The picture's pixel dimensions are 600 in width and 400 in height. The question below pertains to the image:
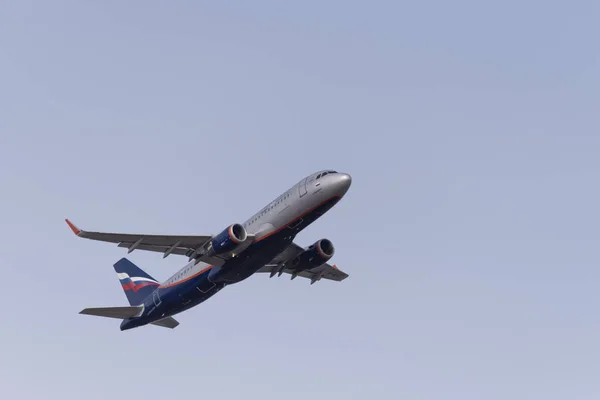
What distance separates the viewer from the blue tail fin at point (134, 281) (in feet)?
224

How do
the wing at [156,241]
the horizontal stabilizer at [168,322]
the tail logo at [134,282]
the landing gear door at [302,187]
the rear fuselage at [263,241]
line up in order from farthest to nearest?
the tail logo at [134,282], the horizontal stabilizer at [168,322], the wing at [156,241], the landing gear door at [302,187], the rear fuselage at [263,241]

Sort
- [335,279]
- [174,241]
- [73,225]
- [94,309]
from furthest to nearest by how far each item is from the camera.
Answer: [335,279] < [94,309] < [174,241] < [73,225]

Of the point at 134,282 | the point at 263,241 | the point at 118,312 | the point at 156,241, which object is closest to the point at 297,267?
the point at 263,241

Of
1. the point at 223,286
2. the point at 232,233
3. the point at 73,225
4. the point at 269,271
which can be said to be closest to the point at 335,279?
the point at 269,271

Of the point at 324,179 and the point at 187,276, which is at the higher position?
the point at 324,179

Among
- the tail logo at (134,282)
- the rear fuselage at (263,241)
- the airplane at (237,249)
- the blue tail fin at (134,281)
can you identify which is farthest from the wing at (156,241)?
the tail logo at (134,282)

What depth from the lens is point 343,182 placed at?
53.3 m

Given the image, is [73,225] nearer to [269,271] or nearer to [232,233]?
[232,233]

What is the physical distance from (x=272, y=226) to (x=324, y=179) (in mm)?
4708

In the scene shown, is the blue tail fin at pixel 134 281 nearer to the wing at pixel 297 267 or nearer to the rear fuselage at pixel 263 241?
the rear fuselage at pixel 263 241

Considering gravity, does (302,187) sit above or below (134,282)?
above

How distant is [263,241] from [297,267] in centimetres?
839

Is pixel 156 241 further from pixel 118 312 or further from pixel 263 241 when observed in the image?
pixel 118 312

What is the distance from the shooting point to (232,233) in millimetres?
54625
